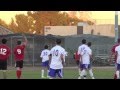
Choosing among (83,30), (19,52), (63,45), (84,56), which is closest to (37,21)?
(83,30)

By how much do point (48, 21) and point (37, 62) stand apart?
94.8 ft

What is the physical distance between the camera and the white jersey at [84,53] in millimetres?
19453

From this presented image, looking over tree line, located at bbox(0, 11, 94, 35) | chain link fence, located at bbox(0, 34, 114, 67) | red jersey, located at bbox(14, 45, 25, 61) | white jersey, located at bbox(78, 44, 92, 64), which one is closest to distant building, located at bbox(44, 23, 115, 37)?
tree line, located at bbox(0, 11, 94, 35)

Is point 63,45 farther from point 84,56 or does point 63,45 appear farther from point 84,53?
point 84,53

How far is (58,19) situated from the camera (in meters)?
68.1

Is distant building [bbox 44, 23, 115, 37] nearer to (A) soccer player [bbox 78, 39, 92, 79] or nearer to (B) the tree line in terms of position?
(B) the tree line

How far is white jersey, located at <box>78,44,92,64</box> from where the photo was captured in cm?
1945

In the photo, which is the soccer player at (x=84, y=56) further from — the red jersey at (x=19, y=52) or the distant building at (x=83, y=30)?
the distant building at (x=83, y=30)
